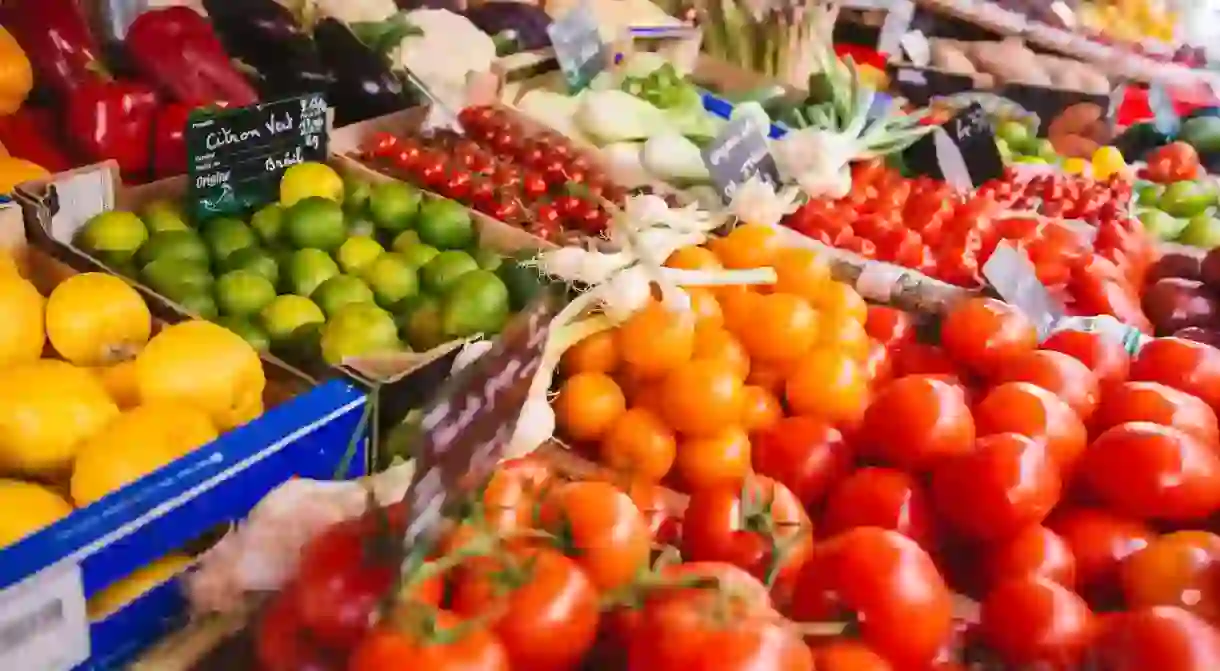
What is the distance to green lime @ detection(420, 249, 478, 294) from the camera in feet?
5.75

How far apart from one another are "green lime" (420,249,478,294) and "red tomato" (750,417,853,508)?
0.62 metres

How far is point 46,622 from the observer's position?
0.90 metres

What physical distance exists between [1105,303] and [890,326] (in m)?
0.54

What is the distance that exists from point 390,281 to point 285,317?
22 cm

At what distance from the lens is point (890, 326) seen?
1807mm

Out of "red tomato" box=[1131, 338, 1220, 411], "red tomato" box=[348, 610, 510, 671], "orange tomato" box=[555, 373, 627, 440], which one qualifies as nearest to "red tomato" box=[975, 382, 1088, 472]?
"red tomato" box=[1131, 338, 1220, 411]

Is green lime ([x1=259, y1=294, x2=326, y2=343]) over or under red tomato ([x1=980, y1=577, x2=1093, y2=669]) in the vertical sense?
under

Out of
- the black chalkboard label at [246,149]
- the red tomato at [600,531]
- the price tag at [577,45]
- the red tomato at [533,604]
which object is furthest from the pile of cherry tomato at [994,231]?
the red tomato at [533,604]

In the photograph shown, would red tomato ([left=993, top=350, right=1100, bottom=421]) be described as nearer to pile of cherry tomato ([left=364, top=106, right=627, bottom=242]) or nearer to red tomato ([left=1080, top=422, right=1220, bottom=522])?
red tomato ([left=1080, top=422, right=1220, bottom=522])

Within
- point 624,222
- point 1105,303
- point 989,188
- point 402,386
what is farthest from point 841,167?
point 402,386

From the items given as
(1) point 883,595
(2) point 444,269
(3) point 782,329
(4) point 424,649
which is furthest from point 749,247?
(4) point 424,649

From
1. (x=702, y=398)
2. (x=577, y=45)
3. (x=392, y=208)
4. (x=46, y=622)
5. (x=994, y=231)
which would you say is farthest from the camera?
(x=577, y=45)

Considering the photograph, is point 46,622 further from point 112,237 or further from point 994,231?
point 994,231

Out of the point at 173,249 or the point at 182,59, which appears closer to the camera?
the point at 173,249
